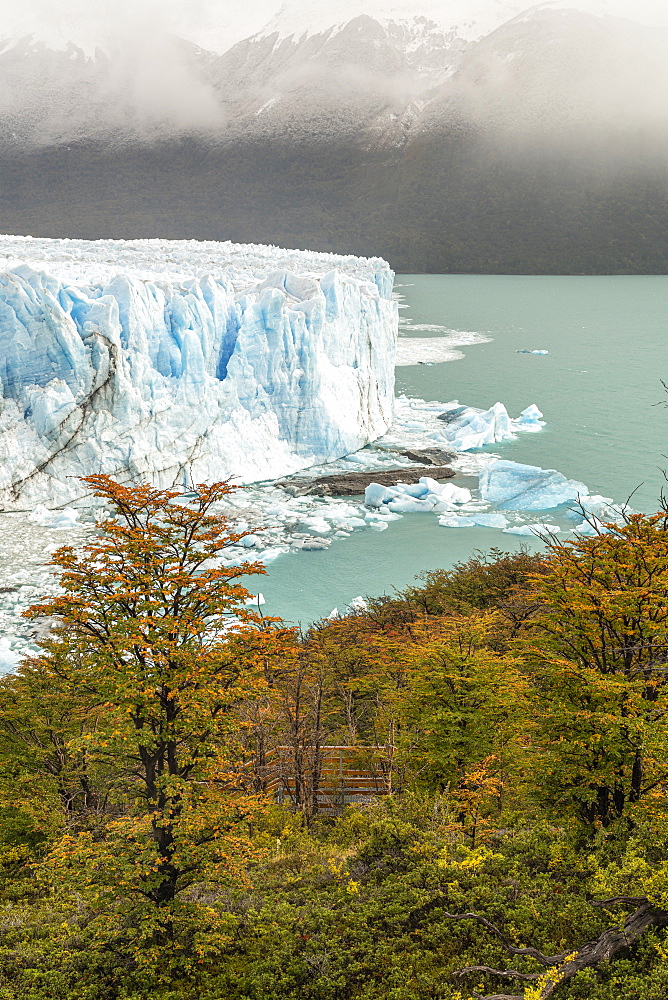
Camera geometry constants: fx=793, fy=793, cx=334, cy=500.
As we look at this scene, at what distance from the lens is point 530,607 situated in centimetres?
1505

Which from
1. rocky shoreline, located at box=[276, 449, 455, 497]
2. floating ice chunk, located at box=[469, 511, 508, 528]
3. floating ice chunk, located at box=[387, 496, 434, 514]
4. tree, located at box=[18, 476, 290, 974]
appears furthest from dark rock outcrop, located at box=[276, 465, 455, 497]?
tree, located at box=[18, 476, 290, 974]

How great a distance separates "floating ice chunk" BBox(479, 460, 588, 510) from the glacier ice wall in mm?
6125

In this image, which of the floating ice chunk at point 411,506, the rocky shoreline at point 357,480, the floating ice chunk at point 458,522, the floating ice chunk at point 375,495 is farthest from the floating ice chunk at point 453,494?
the floating ice chunk at point 375,495

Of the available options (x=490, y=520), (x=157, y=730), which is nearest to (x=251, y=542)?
(x=490, y=520)

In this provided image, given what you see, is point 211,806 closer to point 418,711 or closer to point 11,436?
point 418,711

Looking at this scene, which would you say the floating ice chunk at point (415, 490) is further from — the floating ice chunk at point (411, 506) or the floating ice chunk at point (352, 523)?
the floating ice chunk at point (352, 523)

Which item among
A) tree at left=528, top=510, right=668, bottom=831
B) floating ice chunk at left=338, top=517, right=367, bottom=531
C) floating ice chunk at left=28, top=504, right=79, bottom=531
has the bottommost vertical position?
floating ice chunk at left=338, top=517, right=367, bottom=531

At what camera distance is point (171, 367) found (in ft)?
82.4

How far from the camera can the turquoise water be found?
20562 millimetres

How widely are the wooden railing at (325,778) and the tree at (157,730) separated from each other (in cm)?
356

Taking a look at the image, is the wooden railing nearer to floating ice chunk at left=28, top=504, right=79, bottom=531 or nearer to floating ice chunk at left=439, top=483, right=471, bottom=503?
floating ice chunk at left=28, top=504, right=79, bottom=531

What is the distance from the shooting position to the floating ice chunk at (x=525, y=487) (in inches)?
958

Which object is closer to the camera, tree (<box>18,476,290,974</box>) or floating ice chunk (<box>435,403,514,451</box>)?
tree (<box>18,476,290,974</box>)

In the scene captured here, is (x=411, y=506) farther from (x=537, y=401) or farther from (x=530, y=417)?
(x=537, y=401)
